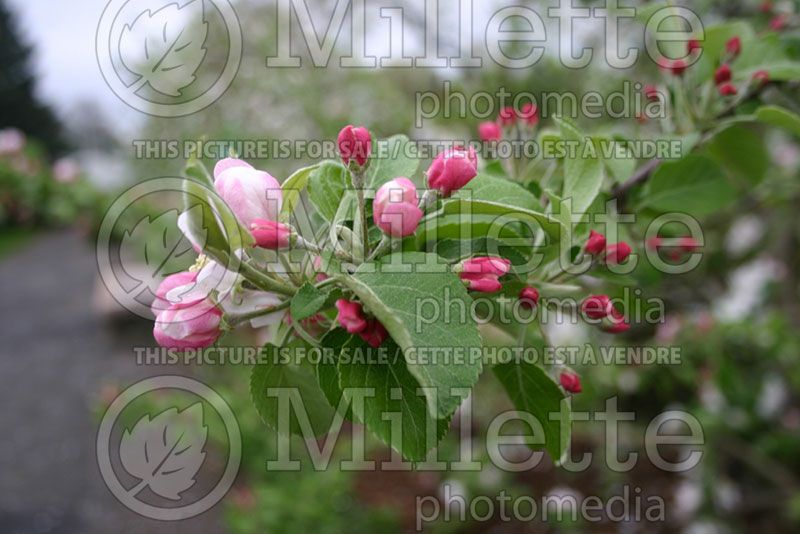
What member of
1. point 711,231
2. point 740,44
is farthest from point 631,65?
point 740,44

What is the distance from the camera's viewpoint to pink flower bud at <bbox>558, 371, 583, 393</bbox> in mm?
607

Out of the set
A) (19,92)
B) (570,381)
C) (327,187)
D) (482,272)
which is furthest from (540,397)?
(19,92)

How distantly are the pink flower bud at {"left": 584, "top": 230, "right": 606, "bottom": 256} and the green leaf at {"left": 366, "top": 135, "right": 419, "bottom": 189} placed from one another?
0.17 m

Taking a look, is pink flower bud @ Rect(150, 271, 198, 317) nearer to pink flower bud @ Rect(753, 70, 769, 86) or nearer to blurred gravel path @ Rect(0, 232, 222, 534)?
pink flower bud @ Rect(753, 70, 769, 86)

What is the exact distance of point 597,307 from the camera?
0.59 metres

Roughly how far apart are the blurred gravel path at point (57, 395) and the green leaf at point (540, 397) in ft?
10.8

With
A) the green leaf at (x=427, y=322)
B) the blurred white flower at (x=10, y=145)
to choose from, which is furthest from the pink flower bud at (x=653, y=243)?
the blurred white flower at (x=10, y=145)

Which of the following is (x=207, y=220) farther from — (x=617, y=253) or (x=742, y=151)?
(x=742, y=151)

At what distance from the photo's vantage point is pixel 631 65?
236 cm

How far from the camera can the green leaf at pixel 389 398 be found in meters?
0.47

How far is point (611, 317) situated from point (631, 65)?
2.05 metres

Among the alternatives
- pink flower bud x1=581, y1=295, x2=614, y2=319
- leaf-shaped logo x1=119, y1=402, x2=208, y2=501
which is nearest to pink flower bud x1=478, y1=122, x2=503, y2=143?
pink flower bud x1=581, y1=295, x2=614, y2=319

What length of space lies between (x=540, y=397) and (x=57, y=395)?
5.59 metres

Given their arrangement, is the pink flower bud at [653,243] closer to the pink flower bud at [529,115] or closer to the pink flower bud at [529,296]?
the pink flower bud at [529,115]
